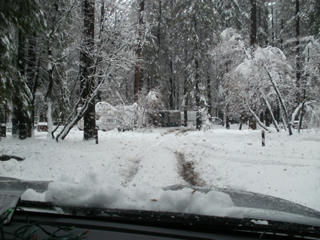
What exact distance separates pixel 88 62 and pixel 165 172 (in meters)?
8.37

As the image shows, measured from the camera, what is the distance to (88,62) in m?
13.6

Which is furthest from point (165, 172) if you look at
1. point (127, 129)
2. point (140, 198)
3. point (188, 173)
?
point (127, 129)

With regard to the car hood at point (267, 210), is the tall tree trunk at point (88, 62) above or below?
above

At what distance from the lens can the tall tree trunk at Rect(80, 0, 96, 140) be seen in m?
12.8

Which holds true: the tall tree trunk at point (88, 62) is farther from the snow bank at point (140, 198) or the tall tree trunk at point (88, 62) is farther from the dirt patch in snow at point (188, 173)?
the snow bank at point (140, 198)

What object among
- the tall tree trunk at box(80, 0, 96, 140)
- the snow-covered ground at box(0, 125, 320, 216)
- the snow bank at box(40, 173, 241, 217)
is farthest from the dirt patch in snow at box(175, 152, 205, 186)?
the tall tree trunk at box(80, 0, 96, 140)

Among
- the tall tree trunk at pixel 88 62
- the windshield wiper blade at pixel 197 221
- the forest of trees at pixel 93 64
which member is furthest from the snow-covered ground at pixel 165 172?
the forest of trees at pixel 93 64

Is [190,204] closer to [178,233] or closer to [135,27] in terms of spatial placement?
[178,233]

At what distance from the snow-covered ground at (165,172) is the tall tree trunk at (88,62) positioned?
1592 mm

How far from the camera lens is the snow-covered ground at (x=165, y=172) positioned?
2.13 meters

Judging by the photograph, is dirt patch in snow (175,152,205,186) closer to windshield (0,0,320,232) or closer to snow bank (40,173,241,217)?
windshield (0,0,320,232)

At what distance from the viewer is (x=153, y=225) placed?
182cm

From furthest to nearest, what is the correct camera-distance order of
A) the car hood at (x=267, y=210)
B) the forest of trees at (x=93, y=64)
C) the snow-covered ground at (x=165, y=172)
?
the forest of trees at (x=93, y=64)
the snow-covered ground at (x=165, y=172)
the car hood at (x=267, y=210)

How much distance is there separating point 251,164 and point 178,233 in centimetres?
814
